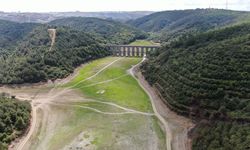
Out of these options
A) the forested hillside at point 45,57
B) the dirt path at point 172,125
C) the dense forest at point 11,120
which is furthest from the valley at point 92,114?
the forested hillside at point 45,57

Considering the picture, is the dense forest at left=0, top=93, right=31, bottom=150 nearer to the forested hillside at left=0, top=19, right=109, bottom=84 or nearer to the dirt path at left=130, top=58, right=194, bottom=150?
the dirt path at left=130, top=58, right=194, bottom=150

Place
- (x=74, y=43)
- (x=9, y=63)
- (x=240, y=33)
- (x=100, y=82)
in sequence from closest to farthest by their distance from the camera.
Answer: (x=240, y=33) → (x=100, y=82) → (x=9, y=63) → (x=74, y=43)

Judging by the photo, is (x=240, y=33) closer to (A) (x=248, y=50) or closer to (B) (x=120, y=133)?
(A) (x=248, y=50)

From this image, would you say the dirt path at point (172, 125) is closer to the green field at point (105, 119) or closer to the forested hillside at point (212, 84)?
the green field at point (105, 119)

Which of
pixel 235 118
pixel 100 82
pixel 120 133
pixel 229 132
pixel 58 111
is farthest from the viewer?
pixel 100 82

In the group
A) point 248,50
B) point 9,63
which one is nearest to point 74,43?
point 9,63

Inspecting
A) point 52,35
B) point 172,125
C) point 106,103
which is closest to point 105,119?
point 106,103
